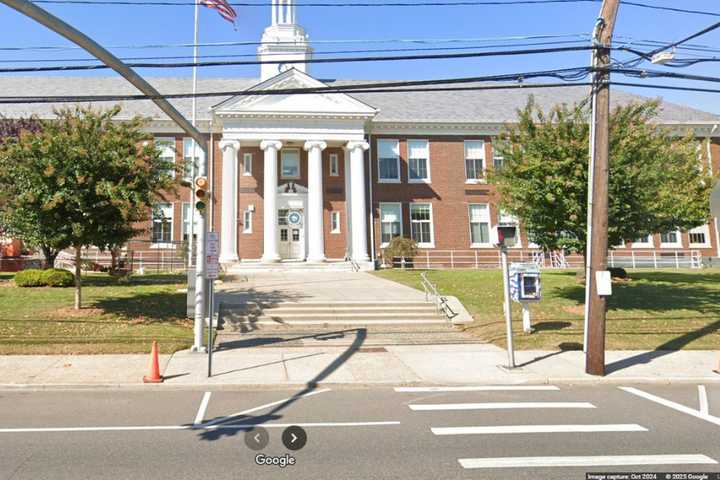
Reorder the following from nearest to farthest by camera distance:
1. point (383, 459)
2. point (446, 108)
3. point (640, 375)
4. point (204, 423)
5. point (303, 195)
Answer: point (383, 459) → point (204, 423) → point (640, 375) → point (303, 195) → point (446, 108)

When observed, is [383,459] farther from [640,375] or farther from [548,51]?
[548,51]

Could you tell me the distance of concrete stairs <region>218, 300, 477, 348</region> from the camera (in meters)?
12.6

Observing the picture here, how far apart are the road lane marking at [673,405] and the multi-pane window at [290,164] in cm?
2478

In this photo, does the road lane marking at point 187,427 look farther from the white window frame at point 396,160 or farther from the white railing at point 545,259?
the white window frame at point 396,160

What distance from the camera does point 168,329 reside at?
12742 millimetres

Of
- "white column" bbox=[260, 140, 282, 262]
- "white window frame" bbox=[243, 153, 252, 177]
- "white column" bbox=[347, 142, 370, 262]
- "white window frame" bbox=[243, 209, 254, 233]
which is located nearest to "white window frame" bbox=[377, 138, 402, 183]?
"white column" bbox=[347, 142, 370, 262]

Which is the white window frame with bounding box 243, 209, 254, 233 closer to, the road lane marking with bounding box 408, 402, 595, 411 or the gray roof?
the gray roof

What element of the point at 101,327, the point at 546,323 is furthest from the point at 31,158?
the point at 546,323

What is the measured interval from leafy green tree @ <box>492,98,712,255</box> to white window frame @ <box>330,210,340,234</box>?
16072 mm

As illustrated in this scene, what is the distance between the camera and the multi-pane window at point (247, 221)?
29688 millimetres

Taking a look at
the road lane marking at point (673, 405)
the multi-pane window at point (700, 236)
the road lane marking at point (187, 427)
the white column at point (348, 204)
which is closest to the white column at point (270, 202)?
the white column at point (348, 204)

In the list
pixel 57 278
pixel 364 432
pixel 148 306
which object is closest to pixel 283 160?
pixel 57 278

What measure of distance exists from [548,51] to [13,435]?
35.4 ft

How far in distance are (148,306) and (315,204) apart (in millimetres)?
13841
